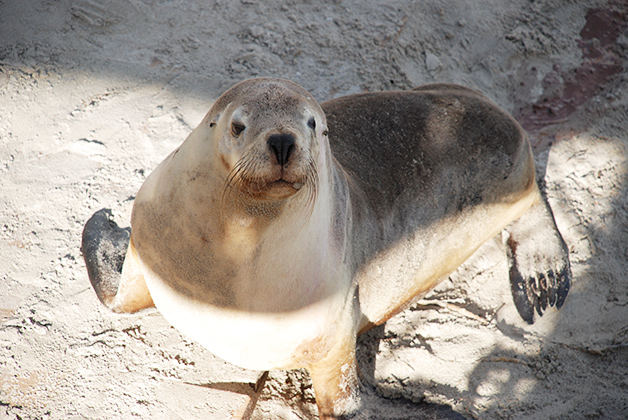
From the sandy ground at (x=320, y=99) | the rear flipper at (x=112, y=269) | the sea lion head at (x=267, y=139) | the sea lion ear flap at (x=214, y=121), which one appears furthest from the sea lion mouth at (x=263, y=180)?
the sandy ground at (x=320, y=99)

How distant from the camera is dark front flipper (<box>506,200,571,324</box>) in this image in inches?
132

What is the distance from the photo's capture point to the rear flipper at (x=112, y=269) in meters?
2.69

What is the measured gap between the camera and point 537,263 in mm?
3508

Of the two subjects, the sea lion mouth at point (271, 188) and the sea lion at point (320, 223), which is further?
the sea lion at point (320, 223)

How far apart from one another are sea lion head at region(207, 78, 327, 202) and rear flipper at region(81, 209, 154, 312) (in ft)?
3.28

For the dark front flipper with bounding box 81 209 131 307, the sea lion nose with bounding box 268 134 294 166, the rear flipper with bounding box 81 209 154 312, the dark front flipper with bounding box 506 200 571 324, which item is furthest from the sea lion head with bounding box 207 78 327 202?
the dark front flipper with bounding box 506 200 571 324

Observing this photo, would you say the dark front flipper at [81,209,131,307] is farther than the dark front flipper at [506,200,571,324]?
No

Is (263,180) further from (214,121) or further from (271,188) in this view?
(214,121)

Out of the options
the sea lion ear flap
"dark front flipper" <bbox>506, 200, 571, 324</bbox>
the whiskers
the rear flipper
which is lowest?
"dark front flipper" <bbox>506, 200, 571, 324</bbox>

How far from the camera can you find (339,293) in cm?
235

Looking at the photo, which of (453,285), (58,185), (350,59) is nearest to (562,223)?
(453,285)

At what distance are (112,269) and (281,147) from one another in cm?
162

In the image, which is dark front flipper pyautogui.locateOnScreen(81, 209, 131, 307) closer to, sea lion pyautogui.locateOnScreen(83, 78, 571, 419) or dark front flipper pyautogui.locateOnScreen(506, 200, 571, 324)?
sea lion pyautogui.locateOnScreen(83, 78, 571, 419)

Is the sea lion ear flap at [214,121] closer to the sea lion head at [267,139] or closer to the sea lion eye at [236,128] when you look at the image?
the sea lion head at [267,139]
